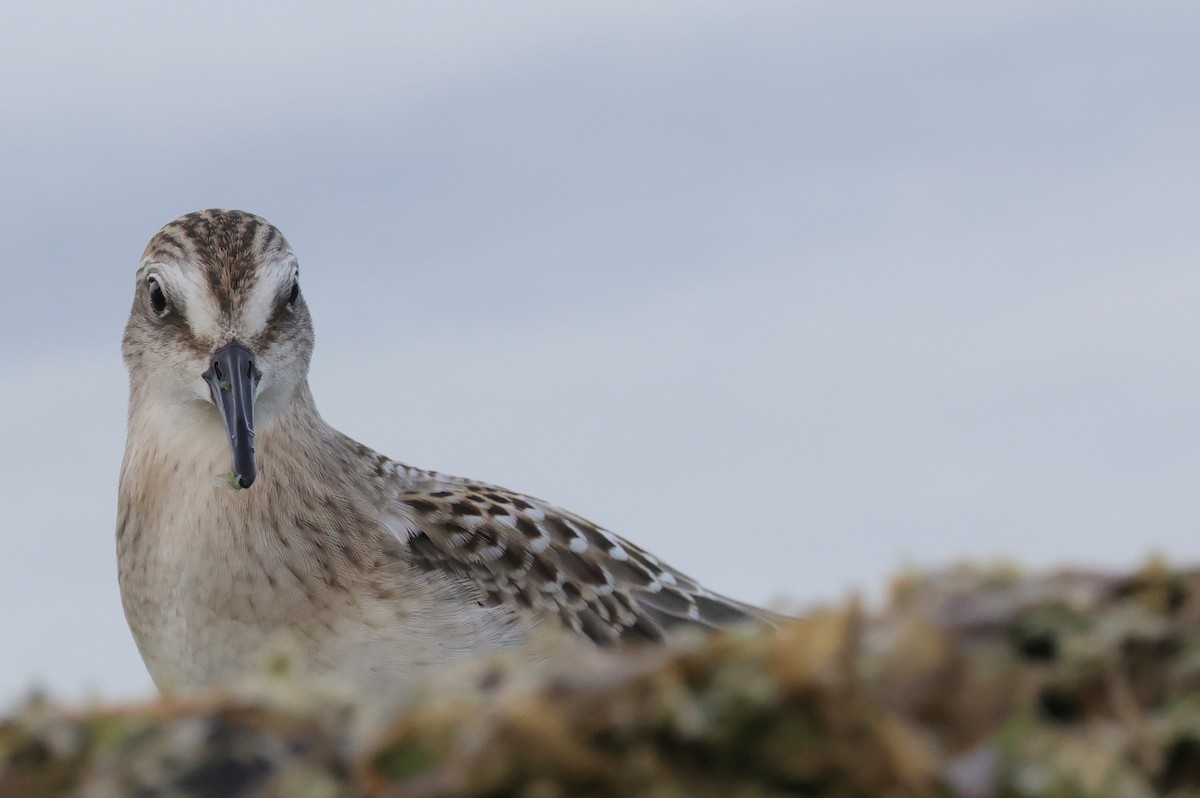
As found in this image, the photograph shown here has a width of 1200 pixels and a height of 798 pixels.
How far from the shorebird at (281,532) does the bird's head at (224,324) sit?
0.04 feet

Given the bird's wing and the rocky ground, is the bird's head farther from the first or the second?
the rocky ground

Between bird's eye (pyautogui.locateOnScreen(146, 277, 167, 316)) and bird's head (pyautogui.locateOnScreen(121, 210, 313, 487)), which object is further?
Result: bird's eye (pyautogui.locateOnScreen(146, 277, 167, 316))

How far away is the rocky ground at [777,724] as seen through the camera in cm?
228

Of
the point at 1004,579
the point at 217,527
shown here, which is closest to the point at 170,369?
the point at 217,527

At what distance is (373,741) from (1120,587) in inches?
58.5

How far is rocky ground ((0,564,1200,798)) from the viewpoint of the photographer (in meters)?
2.28

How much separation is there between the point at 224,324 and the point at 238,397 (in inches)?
20.5

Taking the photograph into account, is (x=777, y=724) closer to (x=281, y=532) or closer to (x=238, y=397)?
(x=238, y=397)

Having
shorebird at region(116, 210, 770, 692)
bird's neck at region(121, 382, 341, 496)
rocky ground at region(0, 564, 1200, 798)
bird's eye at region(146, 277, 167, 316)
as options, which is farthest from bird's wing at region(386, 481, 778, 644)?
rocky ground at region(0, 564, 1200, 798)

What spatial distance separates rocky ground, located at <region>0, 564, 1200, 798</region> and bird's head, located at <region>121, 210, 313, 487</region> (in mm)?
5310

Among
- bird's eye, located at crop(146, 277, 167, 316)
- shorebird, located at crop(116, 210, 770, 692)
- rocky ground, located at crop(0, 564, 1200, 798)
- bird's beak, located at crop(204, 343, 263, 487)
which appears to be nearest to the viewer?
rocky ground, located at crop(0, 564, 1200, 798)

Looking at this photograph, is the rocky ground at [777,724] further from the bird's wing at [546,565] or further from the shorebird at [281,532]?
the bird's wing at [546,565]

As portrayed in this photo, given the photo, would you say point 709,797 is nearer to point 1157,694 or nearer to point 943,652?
point 943,652

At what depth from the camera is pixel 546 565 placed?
8758 millimetres
